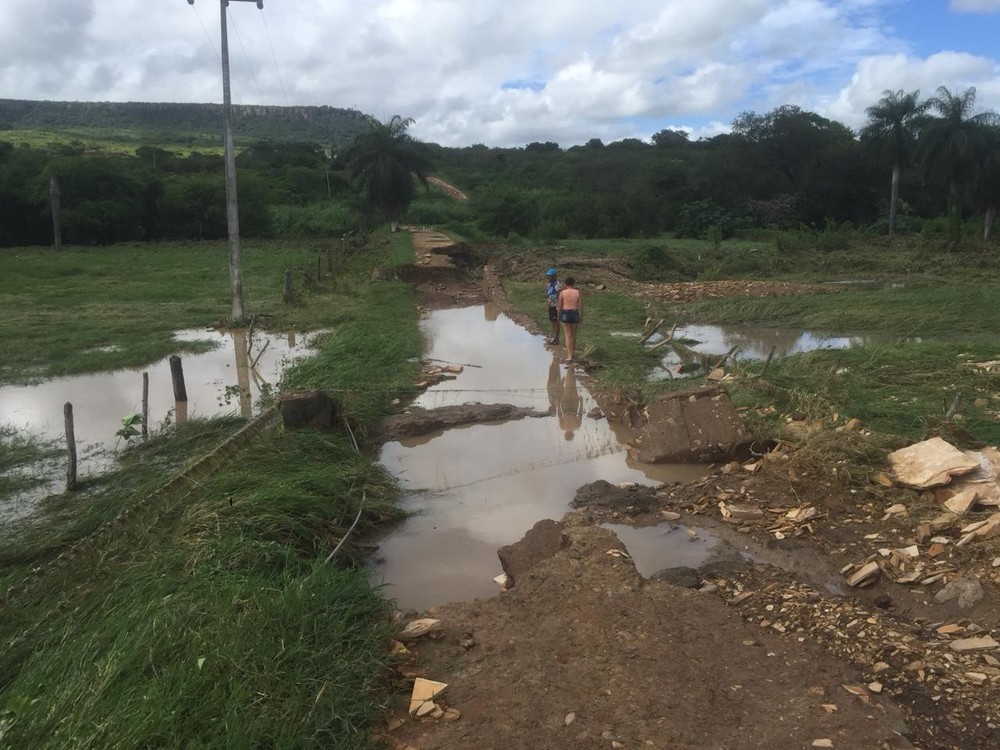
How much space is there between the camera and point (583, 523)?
6.53 metres

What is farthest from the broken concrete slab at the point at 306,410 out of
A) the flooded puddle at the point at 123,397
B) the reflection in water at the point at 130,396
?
the reflection in water at the point at 130,396

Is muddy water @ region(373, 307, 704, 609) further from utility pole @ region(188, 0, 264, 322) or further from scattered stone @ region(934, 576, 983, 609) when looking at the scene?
utility pole @ region(188, 0, 264, 322)

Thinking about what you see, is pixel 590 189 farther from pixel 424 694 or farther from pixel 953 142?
pixel 424 694

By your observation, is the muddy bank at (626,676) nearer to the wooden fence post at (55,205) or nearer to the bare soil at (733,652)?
the bare soil at (733,652)

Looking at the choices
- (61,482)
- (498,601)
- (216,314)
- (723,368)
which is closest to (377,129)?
(216,314)

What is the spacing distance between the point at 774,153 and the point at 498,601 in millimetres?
55385

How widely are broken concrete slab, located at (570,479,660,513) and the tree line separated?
31.1 m

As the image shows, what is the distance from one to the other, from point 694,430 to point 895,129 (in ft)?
136

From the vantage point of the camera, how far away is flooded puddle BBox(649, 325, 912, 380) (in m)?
13.3

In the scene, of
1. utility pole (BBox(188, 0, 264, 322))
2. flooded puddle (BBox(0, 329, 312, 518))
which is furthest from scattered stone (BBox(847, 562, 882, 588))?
utility pole (BBox(188, 0, 264, 322))

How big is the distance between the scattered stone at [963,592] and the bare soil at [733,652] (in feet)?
0.18

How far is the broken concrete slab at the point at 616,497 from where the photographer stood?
23.0ft

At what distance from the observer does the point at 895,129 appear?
42.2 metres

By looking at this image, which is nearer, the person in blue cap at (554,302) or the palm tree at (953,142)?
the person in blue cap at (554,302)
